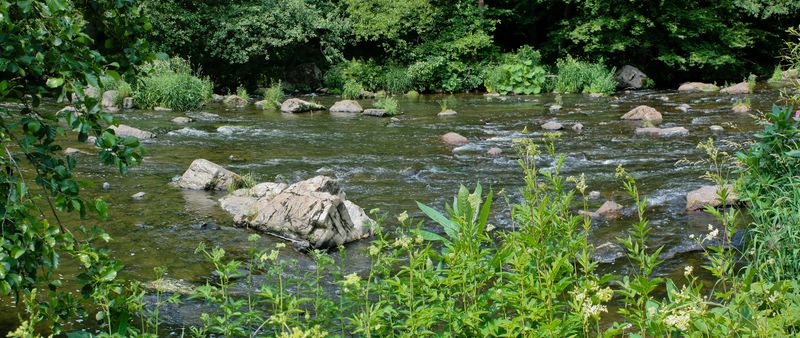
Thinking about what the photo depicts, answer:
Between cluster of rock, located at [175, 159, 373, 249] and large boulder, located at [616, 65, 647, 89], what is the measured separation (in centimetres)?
1798

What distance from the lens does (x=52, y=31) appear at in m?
2.67

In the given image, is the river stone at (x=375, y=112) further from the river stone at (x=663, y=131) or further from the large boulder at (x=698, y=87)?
the large boulder at (x=698, y=87)

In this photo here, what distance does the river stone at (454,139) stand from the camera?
41.8ft

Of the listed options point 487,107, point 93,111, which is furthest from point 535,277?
point 487,107

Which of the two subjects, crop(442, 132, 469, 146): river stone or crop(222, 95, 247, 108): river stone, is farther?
crop(222, 95, 247, 108): river stone

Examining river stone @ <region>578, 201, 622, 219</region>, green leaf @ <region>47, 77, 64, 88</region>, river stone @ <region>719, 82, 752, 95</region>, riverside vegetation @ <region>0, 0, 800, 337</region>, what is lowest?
river stone @ <region>719, 82, 752, 95</region>

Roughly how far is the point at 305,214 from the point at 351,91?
15.6 m

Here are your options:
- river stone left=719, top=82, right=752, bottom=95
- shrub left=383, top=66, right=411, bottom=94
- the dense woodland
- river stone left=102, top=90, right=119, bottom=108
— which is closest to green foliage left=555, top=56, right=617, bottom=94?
the dense woodland

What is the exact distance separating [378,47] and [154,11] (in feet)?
27.6

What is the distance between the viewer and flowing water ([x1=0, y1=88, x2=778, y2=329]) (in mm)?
6746

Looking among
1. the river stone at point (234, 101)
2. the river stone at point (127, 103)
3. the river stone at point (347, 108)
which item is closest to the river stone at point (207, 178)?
the river stone at point (347, 108)

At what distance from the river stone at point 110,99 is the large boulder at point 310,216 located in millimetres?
11087

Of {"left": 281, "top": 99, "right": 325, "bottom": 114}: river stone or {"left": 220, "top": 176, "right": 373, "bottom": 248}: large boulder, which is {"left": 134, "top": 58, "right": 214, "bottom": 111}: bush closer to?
{"left": 281, "top": 99, "right": 325, "bottom": 114}: river stone

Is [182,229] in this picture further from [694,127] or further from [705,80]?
[705,80]
